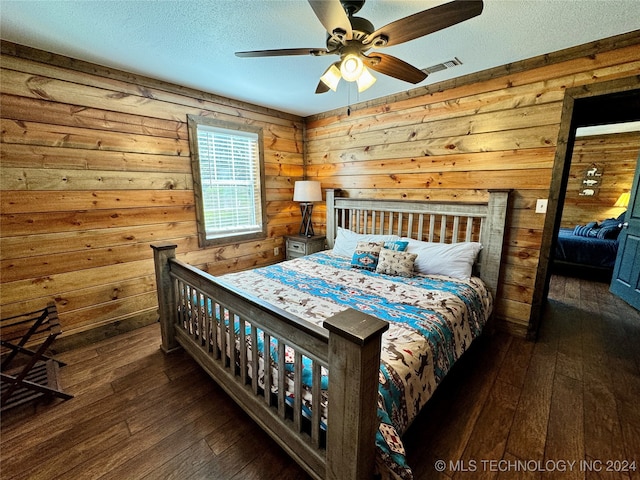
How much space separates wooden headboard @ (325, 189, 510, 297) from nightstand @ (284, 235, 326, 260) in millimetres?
143

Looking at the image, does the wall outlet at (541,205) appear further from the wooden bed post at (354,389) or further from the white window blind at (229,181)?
the white window blind at (229,181)

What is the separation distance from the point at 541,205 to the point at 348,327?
92.5 inches

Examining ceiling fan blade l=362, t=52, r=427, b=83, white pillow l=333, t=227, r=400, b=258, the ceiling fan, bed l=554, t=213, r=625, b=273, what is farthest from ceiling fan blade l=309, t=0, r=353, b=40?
bed l=554, t=213, r=625, b=273

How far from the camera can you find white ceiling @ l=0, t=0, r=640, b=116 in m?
1.61

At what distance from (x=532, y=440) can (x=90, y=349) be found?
10.9ft

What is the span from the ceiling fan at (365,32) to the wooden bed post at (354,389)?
1.29 metres

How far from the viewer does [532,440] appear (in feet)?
5.01

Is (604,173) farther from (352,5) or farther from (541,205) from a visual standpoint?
(352,5)

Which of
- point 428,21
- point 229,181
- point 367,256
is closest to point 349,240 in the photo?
point 367,256

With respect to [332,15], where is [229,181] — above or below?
below

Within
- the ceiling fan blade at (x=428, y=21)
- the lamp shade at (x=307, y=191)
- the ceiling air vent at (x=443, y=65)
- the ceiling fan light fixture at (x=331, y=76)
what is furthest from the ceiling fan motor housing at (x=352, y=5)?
the lamp shade at (x=307, y=191)

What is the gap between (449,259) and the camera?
2496 mm

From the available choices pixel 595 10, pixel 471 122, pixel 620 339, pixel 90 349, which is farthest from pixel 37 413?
pixel 620 339

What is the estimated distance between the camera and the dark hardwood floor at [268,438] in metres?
1.38
